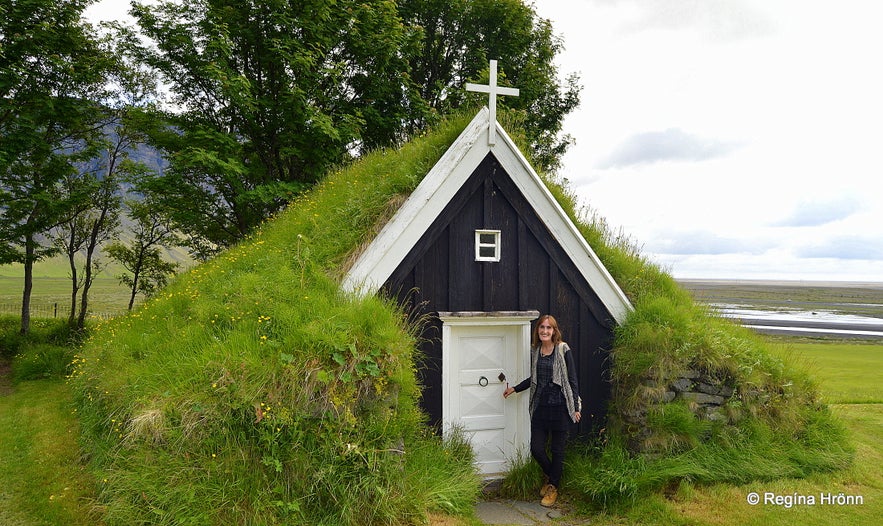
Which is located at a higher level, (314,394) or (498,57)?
(498,57)

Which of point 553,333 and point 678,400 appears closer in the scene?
point 553,333

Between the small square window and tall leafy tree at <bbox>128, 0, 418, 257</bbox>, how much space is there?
7449 millimetres

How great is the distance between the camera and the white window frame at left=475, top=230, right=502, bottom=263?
6.84m

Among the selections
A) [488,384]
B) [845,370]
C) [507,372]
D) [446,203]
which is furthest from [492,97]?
[845,370]

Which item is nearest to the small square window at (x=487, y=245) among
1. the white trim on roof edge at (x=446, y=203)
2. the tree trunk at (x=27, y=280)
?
the white trim on roof edge at (x=446, y=203)

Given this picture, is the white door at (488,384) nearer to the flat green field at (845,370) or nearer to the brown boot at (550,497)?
the brown boot at (550,497)

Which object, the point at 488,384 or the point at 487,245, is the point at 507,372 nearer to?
the point at 488,384

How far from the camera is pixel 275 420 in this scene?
15.6 ft

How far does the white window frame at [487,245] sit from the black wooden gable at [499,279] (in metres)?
0.07

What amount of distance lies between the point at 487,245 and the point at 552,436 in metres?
2.61

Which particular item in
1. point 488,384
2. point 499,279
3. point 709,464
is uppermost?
point 499,279

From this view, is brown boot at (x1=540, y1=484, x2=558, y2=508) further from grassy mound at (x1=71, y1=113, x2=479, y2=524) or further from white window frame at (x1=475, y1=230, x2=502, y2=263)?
white window frame at (x1=475, y1=230, x2=502, y2=263)

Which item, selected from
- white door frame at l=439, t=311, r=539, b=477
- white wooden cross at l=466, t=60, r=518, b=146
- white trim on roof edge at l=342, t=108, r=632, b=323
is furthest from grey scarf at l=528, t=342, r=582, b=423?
white wooden cross at l=466, t=60, r=518, b=146

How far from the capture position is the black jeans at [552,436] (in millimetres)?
6281
